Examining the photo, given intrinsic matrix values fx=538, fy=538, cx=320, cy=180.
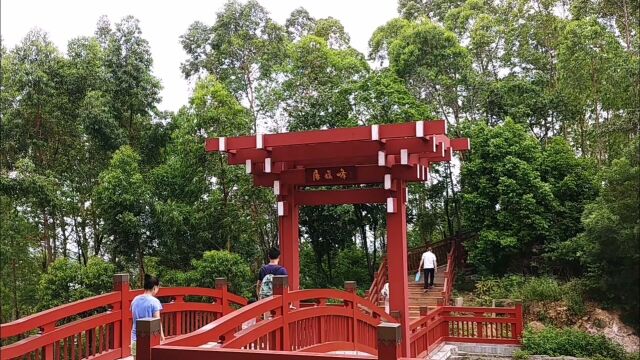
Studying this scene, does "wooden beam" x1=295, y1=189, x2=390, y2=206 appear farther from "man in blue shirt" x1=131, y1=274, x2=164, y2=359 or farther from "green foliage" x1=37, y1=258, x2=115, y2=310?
"green foliage" x1=37, y1=258, x2=115, y2=310

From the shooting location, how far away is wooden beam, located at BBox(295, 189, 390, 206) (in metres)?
8.88

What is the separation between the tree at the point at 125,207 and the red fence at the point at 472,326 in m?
6.87

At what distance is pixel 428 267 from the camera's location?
13.6m

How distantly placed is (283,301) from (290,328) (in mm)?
656

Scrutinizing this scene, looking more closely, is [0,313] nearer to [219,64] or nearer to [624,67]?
[624,67]

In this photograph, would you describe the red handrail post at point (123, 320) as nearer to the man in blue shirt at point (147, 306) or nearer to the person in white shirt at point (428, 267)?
the man in blue shirt at point (147, 306)

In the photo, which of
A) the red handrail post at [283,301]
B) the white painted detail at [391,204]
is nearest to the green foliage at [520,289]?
the white painted detail at [391,204]

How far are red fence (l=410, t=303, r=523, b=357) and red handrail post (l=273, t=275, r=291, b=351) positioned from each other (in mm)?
5693

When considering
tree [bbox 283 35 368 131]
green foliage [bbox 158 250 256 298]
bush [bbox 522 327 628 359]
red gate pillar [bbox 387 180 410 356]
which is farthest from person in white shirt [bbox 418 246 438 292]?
red gate pillar [bbox 387 180 410 356]

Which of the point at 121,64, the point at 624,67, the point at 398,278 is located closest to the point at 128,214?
the point at 121,64

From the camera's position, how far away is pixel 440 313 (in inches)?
439

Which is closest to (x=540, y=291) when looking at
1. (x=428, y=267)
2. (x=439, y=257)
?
(x=428, y=267)

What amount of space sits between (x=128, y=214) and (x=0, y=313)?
991 cm

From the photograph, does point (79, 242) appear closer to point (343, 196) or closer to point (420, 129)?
point (343, 196)
